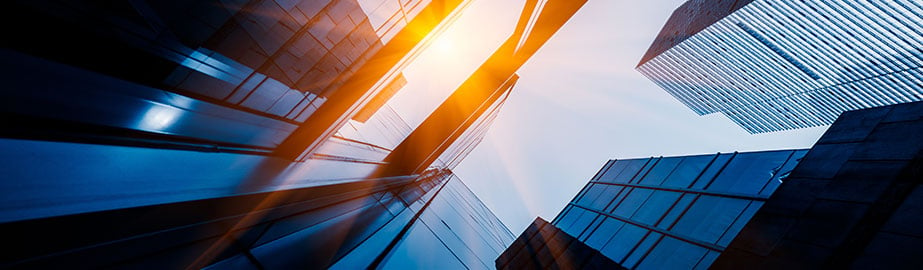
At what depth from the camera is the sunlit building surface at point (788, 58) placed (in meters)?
66.7

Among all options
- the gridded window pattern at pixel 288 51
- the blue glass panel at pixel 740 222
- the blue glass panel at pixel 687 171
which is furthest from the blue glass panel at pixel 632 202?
the gridded window pattern at pixel 288 51

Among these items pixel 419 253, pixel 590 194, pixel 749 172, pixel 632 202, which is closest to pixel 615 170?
pixel 590 194

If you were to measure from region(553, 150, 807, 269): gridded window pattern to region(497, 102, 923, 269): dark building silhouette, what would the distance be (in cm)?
4

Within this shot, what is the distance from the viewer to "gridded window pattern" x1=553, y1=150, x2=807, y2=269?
350 inches

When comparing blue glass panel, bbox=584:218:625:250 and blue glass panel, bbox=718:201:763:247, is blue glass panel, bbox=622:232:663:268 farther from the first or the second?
blue glass panel, bbox=584:218:625:250

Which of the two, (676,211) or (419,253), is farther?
(676,211)

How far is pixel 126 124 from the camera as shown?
506 cm

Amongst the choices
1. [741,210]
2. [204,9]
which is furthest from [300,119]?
[741,210]

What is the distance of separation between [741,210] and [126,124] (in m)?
11.5

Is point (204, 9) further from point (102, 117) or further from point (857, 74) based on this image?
point (857, 74)

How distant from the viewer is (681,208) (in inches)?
431

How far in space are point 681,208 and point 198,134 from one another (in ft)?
37.6

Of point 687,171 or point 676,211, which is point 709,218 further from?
point 687,171

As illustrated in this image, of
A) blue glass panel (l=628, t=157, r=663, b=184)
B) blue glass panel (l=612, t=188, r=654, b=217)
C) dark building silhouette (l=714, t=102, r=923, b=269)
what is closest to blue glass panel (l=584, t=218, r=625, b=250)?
blue glass panel (l=612, t=188, r=654, b=217)
